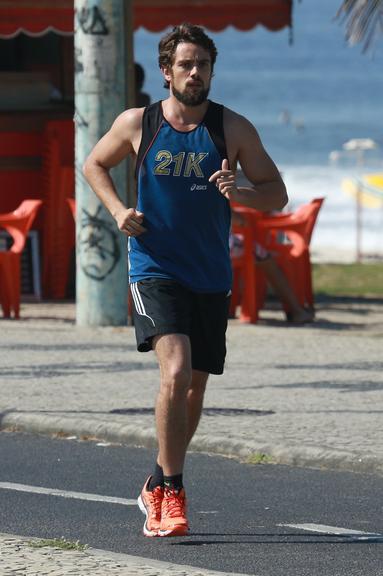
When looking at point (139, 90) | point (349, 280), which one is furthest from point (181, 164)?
point (349, 280)

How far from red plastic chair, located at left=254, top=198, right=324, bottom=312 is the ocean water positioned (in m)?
15.2

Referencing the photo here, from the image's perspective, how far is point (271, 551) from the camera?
6289mm

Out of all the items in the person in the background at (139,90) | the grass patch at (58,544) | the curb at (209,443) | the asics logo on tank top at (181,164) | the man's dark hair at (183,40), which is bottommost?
the curb at (209,443)

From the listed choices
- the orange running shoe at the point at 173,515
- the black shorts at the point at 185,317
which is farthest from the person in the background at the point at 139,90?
the orange running shoe at the point at 173,515

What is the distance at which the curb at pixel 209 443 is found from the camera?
8.33 meters

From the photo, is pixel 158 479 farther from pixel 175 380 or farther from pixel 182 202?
pixel 182 202

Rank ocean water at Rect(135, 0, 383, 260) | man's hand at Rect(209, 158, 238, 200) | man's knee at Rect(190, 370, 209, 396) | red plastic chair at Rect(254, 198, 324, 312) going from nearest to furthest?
1. man's hand at Rect(209, 158, 238, 200)
2. man's knee at Rect(190, 370, 209, 396)
3. red plastic chair at Rect(254, 198, 324, 312)
4. ocean water at Rect(135, 0, 383, 260)

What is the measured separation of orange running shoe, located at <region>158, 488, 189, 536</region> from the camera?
646 cm

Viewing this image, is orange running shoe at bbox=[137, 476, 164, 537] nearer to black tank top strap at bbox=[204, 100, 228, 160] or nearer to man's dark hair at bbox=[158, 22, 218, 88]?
black tank top strap at bbox=[204, 100, 228, 160]

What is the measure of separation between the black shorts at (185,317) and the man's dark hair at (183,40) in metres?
0.88

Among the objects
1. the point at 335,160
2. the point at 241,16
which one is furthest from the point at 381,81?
the point at 241,16

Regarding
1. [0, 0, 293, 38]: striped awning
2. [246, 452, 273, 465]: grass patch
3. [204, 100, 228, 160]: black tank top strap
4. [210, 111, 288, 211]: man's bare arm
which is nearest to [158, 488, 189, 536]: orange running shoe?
[210, 111, 288, 211]: man's bare arm

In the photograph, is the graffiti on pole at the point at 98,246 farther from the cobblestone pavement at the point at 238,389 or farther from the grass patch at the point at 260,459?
the grass patch at the point at 260,459

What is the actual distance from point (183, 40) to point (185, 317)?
1090mm
